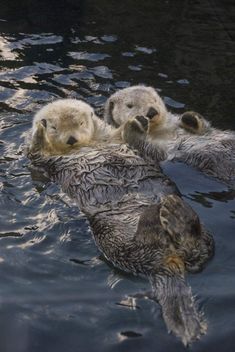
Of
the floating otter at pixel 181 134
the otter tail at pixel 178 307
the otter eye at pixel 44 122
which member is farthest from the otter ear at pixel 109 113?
the otter tail at pixel 178 307

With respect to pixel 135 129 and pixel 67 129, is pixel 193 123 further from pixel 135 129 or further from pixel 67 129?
pixel 67 129

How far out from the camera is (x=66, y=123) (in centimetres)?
559

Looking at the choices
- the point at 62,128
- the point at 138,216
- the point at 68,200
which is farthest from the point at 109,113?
the point at 138,216

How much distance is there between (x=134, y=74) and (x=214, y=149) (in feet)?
8.83

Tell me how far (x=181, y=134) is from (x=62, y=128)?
1.19 meters

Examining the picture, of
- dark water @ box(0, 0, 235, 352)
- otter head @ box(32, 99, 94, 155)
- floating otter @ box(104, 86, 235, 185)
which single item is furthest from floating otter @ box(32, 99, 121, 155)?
floating otter @ box(104, 86, 235, 185)

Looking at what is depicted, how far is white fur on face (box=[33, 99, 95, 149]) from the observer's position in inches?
219

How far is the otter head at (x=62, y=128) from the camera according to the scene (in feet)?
18.1

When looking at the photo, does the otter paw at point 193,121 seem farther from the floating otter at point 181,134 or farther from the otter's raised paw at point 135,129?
the otter's raised paw at point 135,129

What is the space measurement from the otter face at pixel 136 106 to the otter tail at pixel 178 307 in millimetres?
2690

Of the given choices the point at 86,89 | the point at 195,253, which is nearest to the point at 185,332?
the point at 195,253

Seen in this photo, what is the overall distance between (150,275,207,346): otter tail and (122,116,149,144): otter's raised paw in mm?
2151

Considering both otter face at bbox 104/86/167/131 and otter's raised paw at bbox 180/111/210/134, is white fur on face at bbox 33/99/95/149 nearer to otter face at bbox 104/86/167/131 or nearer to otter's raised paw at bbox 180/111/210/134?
otter face at bbox 104/86/167/131

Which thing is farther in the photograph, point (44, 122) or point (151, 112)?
point (151, 112)
